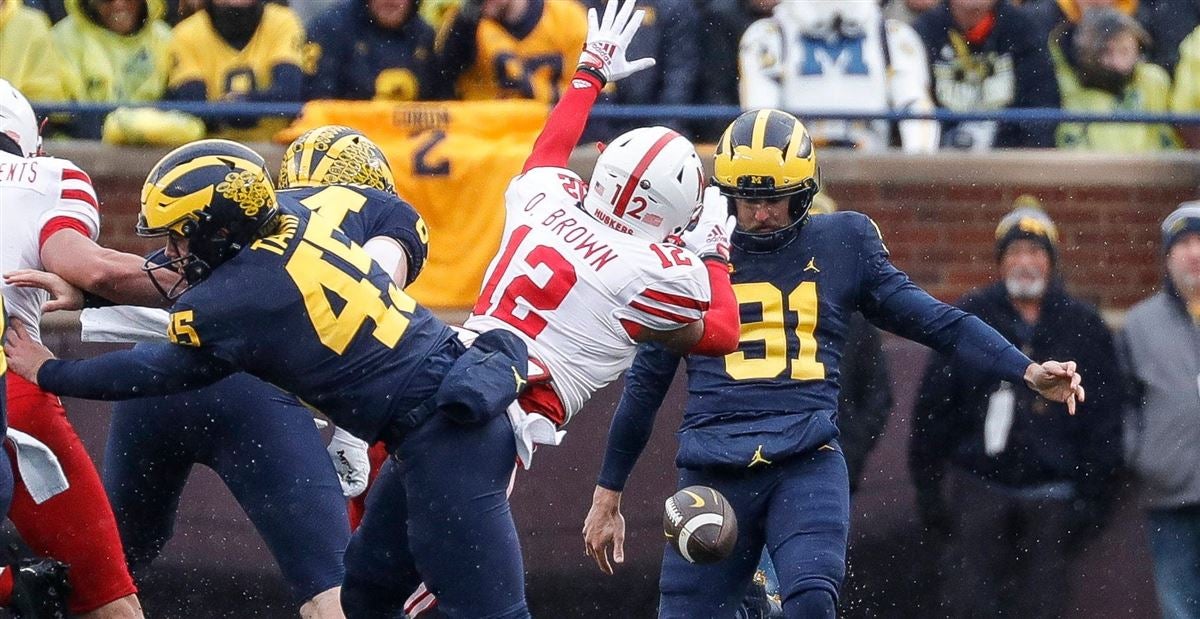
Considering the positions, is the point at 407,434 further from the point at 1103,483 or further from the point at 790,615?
the point at 1103,483

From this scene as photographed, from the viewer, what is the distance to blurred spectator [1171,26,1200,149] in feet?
28.7

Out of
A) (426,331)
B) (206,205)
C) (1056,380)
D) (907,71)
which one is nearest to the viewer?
(206,205)

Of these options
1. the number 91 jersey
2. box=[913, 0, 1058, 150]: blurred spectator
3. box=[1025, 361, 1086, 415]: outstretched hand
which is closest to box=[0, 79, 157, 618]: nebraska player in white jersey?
the number 91 jersey

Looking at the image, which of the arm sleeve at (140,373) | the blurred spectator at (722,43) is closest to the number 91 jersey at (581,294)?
the arm sleeve at (140,373)

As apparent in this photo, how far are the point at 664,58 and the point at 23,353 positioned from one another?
3939mm

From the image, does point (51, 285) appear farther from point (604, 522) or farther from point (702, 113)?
point (702, 113)

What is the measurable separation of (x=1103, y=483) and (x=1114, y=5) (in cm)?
233

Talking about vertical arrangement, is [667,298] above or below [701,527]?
above

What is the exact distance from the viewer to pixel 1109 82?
28.7 ft

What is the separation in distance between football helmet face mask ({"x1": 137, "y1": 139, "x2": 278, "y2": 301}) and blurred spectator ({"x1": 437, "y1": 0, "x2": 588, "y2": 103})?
3.27 m

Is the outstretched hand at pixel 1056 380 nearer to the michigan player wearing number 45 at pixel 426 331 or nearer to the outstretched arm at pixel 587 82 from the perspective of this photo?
the michigan player wearing number 45 at pixel 426 331

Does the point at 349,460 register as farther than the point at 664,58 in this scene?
No

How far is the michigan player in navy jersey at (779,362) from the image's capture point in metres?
5.95

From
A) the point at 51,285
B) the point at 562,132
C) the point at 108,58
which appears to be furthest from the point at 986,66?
the point at 51,285
